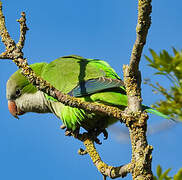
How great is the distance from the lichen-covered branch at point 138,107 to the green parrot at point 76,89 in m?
0.95

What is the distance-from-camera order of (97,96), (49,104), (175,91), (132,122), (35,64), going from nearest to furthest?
(175,91) < (132,122) < (97,96) < (49,104) < (35,64)

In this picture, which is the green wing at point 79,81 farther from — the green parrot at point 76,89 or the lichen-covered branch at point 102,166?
the lichen-covered branch at point 102,166

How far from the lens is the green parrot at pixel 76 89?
3.46m

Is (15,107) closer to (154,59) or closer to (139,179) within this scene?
(139,179)

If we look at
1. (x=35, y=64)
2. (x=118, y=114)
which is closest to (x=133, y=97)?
(x=118, y=114)

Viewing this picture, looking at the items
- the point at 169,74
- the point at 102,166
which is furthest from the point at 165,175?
the point at 102,166

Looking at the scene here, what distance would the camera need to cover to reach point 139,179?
1.89 metres

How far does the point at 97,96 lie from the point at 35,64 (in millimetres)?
1464

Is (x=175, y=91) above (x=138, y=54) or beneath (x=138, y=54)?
beneath

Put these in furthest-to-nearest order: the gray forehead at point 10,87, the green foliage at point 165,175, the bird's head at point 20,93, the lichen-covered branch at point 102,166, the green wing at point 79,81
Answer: the gray forehead at point 10,87
the bird's head at point 20,93
the green wing at point 79,81
the lichen-covered branch at point 102,166
the green foliage at point 165,175

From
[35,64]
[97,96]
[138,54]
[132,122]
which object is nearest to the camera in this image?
[138,54]

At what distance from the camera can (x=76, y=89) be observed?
3725 mm

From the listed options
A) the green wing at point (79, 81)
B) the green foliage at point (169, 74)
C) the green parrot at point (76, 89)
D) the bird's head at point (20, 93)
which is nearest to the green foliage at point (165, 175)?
the green foliage at point (169, 74)

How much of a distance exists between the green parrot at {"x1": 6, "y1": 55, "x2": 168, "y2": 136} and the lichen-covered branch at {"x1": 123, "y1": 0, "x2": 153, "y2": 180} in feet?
3.12
